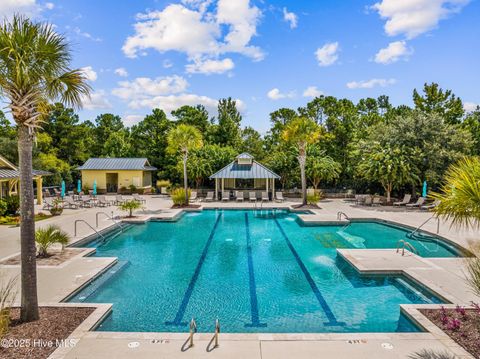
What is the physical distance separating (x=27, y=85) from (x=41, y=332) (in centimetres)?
391

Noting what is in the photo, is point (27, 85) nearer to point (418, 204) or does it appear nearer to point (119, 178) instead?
point (418, 204)

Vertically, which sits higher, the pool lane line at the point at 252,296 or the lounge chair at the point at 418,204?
the lounge chair at the point at 418,204

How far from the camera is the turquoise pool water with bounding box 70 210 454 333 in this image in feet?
21.3

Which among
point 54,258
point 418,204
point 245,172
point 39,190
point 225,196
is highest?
point 245,172

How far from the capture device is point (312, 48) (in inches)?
653

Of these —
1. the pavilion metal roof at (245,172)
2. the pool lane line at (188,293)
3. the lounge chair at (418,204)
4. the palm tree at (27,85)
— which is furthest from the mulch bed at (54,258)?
the lounge chair at (418,204)

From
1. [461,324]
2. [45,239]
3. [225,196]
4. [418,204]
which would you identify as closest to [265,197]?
[225,196]

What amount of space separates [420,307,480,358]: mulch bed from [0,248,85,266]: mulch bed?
9171 millimetres

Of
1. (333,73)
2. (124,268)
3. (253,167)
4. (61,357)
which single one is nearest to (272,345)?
(61,357)

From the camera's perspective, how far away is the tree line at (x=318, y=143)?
21.9 metres

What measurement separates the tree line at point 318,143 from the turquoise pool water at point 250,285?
8.28 m

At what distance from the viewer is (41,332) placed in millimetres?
5168

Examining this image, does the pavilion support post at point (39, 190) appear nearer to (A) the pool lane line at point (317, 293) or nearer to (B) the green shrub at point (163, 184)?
(B) the green shrub at point (163, 184)

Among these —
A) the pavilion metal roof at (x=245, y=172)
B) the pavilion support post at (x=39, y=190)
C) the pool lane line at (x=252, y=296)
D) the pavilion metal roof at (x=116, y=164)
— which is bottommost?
the pool lane line at (x=252, y=296)
